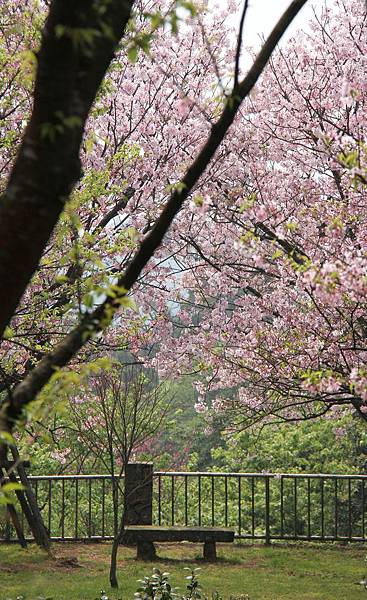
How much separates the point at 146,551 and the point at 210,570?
995 mm

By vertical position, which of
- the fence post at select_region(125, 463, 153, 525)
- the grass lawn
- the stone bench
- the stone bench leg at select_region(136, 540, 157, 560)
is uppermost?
the fence post at select_region(125, 463, 153, 525)

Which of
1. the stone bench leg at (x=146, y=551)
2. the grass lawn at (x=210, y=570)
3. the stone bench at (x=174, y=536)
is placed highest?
the stone bench at (x=174, y=536)

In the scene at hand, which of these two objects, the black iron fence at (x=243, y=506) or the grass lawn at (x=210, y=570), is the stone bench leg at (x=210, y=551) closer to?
the grass lawn at (x=210, y=570)

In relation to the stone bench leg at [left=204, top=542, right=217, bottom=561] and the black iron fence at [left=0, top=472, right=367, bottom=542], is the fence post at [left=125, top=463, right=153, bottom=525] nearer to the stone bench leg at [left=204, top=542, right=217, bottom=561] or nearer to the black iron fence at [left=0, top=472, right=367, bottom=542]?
the stone bench leg at [left=204, top=542, right=217, bottom=561]

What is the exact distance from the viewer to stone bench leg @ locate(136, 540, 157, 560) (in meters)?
11.2

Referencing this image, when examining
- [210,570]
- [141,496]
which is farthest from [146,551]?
[141,496]

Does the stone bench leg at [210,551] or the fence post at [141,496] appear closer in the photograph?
the stone bench leg at [210,551]

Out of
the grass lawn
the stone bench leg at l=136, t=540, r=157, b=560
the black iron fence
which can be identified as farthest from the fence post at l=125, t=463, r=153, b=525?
the black iron fence

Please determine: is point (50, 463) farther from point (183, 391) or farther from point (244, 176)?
point (183, 391)

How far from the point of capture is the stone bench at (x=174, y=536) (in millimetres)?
11117

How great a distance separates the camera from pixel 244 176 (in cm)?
1157

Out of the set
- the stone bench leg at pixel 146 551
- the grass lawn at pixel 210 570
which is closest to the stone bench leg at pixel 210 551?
the grass lawn at pixel 210 570

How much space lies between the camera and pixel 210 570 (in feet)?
34.9

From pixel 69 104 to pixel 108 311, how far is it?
1.99ft
